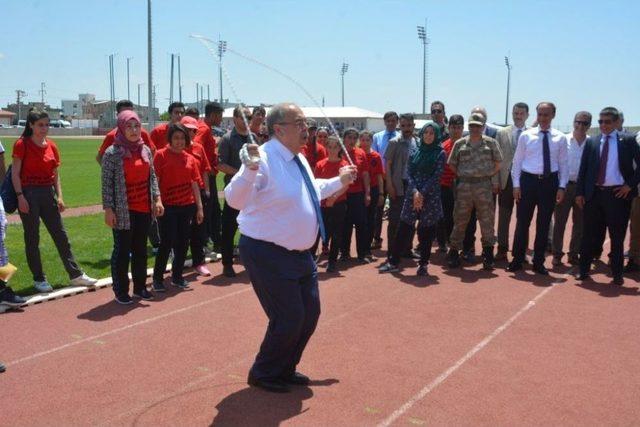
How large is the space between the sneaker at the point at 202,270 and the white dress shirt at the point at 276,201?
169 inches

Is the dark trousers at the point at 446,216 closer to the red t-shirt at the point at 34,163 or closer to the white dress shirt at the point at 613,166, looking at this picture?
the white dress shirt at the point at 613,166

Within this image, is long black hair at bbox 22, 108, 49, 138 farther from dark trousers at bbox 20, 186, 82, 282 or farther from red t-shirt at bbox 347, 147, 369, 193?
red t-shirt at bbox 347, 147, 369, 193

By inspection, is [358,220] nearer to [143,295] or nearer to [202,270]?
[202,270]

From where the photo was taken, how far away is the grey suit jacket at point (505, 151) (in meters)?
9.95

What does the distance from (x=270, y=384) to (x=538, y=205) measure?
5479 mm

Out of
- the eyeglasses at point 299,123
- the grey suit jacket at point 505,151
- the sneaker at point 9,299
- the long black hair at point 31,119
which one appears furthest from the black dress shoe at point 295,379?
the grey suit jacket at point 505,151

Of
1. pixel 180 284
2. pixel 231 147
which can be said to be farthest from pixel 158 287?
pixel 231 147

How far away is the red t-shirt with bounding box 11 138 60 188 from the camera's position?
748 centimetres

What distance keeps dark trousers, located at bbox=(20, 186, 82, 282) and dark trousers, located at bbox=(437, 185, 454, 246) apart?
5.33 meters

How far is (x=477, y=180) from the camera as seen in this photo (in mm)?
9055

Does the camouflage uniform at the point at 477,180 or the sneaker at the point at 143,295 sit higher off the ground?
the camouflage uniform at the point at 477,180

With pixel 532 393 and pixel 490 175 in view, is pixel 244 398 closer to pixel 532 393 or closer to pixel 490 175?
pixel 532 393

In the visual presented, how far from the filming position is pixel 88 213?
15281 mm

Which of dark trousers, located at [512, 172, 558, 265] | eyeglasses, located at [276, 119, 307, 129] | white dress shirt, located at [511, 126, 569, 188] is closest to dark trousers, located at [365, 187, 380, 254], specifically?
dark trousers, located at [512, 172, 558, 265]
